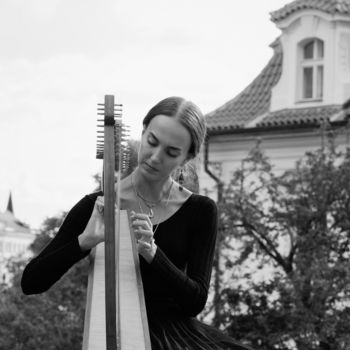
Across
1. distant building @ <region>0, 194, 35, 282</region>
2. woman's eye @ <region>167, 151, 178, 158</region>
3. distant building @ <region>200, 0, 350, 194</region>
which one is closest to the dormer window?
distant building @ <region>200, 0, 350, 194</region>

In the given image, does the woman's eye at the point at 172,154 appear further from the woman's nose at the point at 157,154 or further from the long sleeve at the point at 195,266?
the long sleeve at the point at 195,266

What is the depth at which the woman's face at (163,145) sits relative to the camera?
398 centimetres

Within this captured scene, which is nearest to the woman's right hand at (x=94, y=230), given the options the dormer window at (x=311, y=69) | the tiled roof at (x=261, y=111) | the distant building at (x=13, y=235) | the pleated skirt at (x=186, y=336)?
the pleated skirt at (x=186, y=336)

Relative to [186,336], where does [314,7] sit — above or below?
above

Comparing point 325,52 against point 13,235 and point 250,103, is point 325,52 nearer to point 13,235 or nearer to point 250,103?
point 250,103

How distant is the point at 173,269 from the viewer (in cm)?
398

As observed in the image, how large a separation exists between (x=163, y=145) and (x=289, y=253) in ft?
33.0

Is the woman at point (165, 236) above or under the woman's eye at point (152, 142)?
under

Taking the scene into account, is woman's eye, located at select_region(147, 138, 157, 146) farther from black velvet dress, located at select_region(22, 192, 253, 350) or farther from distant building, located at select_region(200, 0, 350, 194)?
distant building, located at select_region(200, 0, 350, 194)

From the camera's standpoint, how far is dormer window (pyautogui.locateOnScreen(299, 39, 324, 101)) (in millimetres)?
21281

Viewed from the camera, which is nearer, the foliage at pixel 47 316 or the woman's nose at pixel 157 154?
the woman's nose at pixel 157 154

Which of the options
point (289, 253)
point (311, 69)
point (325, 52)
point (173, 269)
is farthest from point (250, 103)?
point (173, 269)

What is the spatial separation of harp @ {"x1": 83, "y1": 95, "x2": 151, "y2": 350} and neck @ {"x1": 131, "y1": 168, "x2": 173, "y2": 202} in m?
0.15

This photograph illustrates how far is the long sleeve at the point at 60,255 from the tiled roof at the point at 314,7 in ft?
55.4
